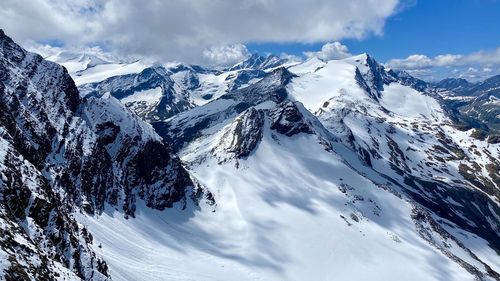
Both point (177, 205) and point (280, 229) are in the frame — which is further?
point (280, 229)

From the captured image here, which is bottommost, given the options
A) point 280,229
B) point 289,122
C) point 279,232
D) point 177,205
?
point 279,232

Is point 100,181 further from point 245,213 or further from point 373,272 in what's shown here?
point 373,272

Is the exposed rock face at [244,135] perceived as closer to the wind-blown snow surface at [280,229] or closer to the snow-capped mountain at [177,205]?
the snow-capped mountain at [177,205]

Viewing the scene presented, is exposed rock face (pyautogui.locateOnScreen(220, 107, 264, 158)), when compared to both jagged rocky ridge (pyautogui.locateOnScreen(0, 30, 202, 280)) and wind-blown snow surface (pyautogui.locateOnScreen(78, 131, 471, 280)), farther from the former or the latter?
jagged rocky ridge (pyautogui.locateOnScreen(0, 30, 202, 280))

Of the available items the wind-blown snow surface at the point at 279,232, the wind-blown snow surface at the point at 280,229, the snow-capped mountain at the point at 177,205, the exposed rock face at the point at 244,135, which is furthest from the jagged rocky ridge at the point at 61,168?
the exposed rock face at the point at 244,135

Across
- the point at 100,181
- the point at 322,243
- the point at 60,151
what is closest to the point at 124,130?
the point at 100,181

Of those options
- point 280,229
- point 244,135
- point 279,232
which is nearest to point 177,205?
point 279,232

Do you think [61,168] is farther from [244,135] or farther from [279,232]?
[244,135]
